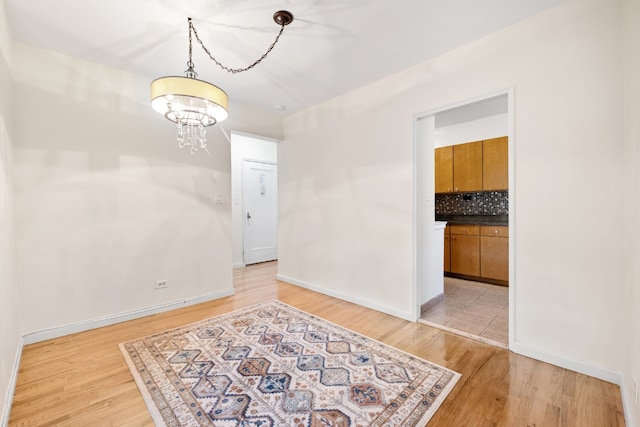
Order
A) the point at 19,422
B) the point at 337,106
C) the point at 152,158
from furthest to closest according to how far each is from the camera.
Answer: the point at 337,106
the point at 152,158
the point at 19,422

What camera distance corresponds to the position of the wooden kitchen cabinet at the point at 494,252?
397 centimetres

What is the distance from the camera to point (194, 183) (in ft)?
11.1

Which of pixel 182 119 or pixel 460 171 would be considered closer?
pixel 182 119

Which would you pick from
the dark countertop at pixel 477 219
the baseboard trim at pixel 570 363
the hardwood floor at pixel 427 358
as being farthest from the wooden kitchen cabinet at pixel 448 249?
the baseboard trim at pixel 570 363

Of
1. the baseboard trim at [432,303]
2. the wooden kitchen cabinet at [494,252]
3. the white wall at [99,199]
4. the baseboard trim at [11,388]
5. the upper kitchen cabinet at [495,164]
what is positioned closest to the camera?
the baseboard trim at [11,388]

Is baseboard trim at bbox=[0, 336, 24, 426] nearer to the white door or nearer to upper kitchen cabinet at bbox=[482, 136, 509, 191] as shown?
the white door

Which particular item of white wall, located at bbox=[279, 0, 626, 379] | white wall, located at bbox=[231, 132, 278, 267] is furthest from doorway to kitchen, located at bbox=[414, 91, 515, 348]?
white wall, located at bbox=[231, 132, 278, 267]

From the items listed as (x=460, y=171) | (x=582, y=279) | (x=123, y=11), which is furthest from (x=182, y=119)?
(x=460, y=171)

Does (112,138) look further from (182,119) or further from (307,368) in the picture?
(307,368)

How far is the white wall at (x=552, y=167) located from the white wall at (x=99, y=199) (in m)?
2.40

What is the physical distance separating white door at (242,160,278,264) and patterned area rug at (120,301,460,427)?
3123 mm

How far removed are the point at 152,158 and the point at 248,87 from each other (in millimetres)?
1380

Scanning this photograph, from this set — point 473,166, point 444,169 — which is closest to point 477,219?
point 473,166

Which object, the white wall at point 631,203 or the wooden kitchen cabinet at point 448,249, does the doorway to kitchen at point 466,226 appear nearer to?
the wooden kitchen cabinet at point 448,249
